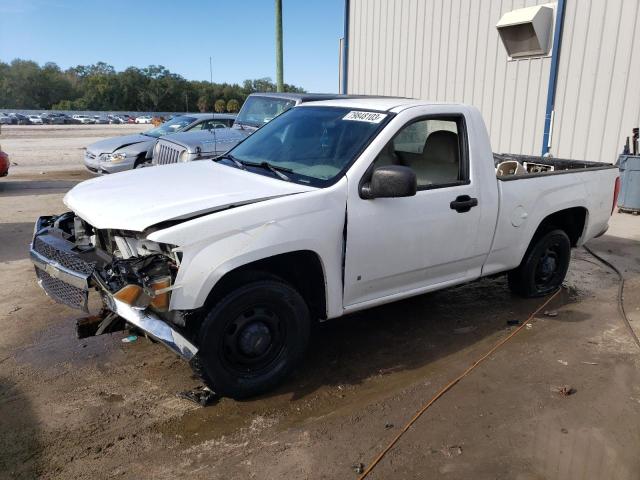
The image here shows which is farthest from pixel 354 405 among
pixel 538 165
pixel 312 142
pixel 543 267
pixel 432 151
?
pixel 538 165

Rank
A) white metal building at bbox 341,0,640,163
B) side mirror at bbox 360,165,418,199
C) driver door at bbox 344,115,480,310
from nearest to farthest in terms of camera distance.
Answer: side mirror at bbox 360,165,418,199 < driver door at bbox 344,115,480,310 < white metal building at bbox 341,0,640,163

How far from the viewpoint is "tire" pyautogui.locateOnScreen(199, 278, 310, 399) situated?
10.7 ft

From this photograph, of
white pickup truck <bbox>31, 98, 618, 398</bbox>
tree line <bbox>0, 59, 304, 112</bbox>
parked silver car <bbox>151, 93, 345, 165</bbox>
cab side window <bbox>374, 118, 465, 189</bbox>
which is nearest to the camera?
white pickup truck <bbox>31, 98, 618, 398</bbox>

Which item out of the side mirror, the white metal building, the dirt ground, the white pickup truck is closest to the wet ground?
the dirt ground

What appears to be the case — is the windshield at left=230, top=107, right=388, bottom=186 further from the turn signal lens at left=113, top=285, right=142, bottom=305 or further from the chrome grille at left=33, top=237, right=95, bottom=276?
the chrome grille at left=33, top=237, right=95, bottom=276

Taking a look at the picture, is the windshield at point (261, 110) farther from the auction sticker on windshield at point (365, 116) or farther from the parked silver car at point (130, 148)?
the auction sticker on windshield at point (365, 116)

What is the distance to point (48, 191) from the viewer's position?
11.9 metres

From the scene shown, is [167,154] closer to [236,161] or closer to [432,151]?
[236,161]

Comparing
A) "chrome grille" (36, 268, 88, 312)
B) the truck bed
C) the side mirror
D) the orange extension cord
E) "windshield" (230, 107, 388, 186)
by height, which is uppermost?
"windshield" (230, 107, 388, 186)

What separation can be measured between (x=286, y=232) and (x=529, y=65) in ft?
35.2

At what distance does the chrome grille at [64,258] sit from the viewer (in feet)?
11.1

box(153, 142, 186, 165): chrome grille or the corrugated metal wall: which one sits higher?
the corrugated metal wall

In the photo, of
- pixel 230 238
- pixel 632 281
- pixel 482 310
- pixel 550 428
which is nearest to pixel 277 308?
pixel 230 238

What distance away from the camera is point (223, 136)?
931 centimetres
